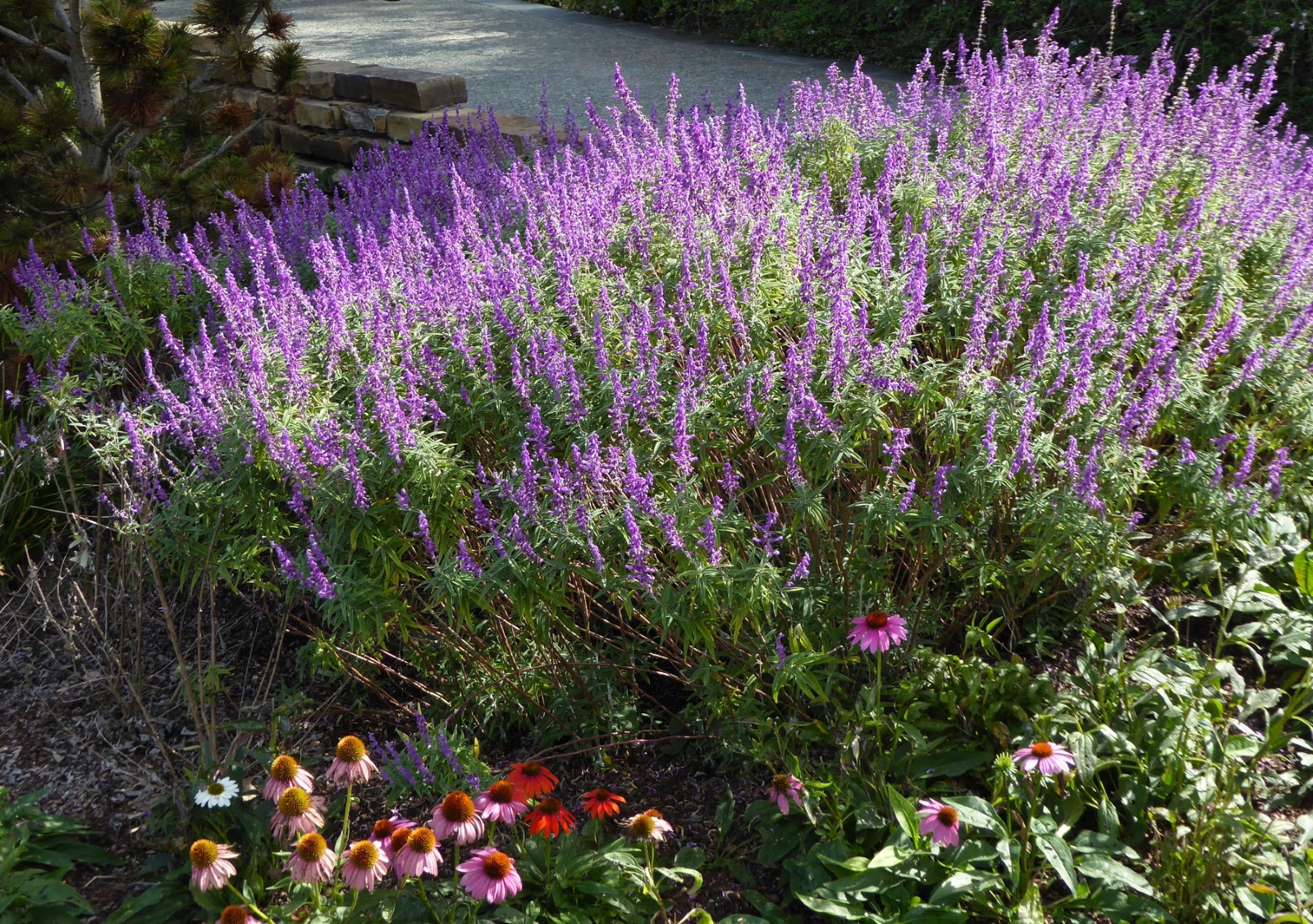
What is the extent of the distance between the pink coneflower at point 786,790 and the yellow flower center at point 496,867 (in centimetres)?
69

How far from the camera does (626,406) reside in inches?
118

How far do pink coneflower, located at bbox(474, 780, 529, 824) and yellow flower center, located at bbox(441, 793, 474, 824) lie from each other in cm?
6

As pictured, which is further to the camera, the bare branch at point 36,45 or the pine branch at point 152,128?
the pine branch at point 152,128

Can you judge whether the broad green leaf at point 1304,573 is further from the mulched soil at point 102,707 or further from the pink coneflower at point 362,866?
the mulched soil at point 102,707

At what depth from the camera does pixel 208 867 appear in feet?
8.22

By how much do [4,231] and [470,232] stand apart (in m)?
3.19

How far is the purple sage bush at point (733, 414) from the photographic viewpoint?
2814mm

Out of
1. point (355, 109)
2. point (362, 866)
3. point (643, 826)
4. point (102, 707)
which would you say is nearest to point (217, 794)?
point (362, 866)

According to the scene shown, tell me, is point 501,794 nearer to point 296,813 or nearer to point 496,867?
point 496,867

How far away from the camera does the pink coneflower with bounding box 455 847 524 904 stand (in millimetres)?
2369

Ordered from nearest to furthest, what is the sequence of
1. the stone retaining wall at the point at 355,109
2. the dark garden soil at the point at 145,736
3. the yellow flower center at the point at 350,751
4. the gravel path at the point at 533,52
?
the yellow flower center at the point at 350,751 → the dark garden soil at the point at 145,736 → the stone retaining wall at the point at 355,109 → the gravel path at the point at 533,52

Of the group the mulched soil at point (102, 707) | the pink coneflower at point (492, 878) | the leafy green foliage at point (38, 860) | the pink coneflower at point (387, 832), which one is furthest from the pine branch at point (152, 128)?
the pink coneflower at point (492, 878)

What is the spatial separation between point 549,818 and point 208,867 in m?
Result: 0.79

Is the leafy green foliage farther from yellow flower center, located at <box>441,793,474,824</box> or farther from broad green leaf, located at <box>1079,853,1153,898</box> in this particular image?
broad green leaf, located at <box>1079,853,1153,898</box>
